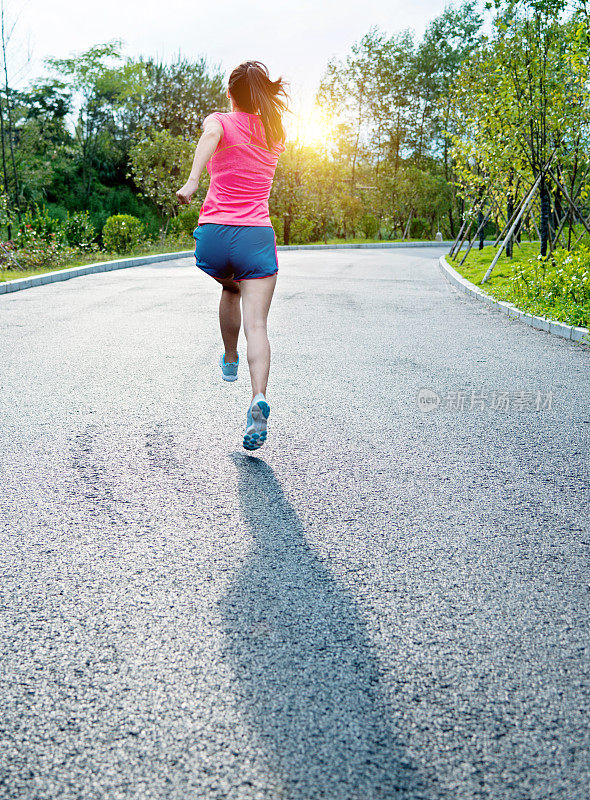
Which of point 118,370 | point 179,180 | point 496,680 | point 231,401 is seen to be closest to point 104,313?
point 118,370

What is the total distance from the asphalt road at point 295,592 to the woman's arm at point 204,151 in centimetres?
132

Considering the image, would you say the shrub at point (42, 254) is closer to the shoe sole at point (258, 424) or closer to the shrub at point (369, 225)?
the shoe sole at point (258, 424)

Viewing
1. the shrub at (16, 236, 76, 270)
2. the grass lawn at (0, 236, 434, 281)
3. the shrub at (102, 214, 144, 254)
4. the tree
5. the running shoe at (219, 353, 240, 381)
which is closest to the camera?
the running shoe at (219, 353, 240, 381)

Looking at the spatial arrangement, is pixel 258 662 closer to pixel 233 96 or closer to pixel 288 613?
pixel 288 613

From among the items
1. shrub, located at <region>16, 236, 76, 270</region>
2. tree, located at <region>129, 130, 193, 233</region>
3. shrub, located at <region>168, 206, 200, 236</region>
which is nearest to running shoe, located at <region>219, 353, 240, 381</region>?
shrub, located at <region>16, 236, 76, 270</region>

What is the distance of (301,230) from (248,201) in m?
32.4

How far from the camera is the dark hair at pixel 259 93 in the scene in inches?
153

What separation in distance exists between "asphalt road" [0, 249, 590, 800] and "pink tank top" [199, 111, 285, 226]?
4.06ft

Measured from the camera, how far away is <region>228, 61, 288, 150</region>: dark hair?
389cm

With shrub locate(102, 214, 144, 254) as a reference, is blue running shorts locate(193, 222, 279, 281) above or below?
above

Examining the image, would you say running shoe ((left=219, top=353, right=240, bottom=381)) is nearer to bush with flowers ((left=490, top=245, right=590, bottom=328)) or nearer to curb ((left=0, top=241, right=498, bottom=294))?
bush with flowers ((left=490, top=245, right=590, bottom=328))

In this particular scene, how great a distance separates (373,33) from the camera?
43625 millimetres

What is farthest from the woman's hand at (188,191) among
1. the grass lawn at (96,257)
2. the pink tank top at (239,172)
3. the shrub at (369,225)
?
the shrub at (369,225)

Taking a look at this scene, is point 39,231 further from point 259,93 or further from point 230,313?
point 259,93
